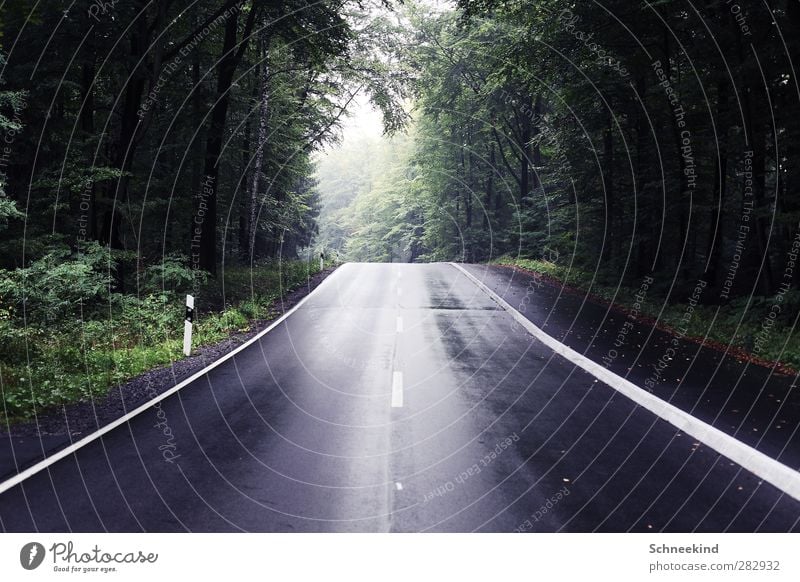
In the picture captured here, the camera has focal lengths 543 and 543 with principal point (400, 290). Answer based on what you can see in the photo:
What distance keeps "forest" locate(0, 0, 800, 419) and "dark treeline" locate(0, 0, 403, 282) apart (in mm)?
93

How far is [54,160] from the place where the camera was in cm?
1553

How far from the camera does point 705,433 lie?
675 centimetres

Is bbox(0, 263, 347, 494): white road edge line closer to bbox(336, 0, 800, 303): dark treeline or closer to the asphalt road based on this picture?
the asphalt road

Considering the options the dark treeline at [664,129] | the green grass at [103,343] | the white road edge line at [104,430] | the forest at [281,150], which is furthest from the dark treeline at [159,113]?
the dark treeline at [664,129]

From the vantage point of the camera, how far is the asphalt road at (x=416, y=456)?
477 centimetres

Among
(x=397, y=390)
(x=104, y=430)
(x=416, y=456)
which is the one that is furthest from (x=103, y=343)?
(x=416, y=456)

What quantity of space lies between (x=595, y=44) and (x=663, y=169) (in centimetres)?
514

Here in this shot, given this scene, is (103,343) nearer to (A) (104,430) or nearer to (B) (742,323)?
(A) (104,430)

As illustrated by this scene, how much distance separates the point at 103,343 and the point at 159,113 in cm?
1297

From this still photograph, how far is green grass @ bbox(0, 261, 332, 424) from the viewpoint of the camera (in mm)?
8406

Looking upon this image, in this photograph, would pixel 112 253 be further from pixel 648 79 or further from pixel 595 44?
pixel 648 79

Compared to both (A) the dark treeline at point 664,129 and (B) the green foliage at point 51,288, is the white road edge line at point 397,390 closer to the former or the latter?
(B) the green foliage at point 51,288

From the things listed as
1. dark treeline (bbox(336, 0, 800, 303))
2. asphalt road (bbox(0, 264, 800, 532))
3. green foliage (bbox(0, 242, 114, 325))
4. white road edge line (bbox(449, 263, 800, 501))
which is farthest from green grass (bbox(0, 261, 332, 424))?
dark treeline (bbox(336, 0, 800, 303))

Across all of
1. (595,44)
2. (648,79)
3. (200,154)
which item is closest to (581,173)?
(648,79)
